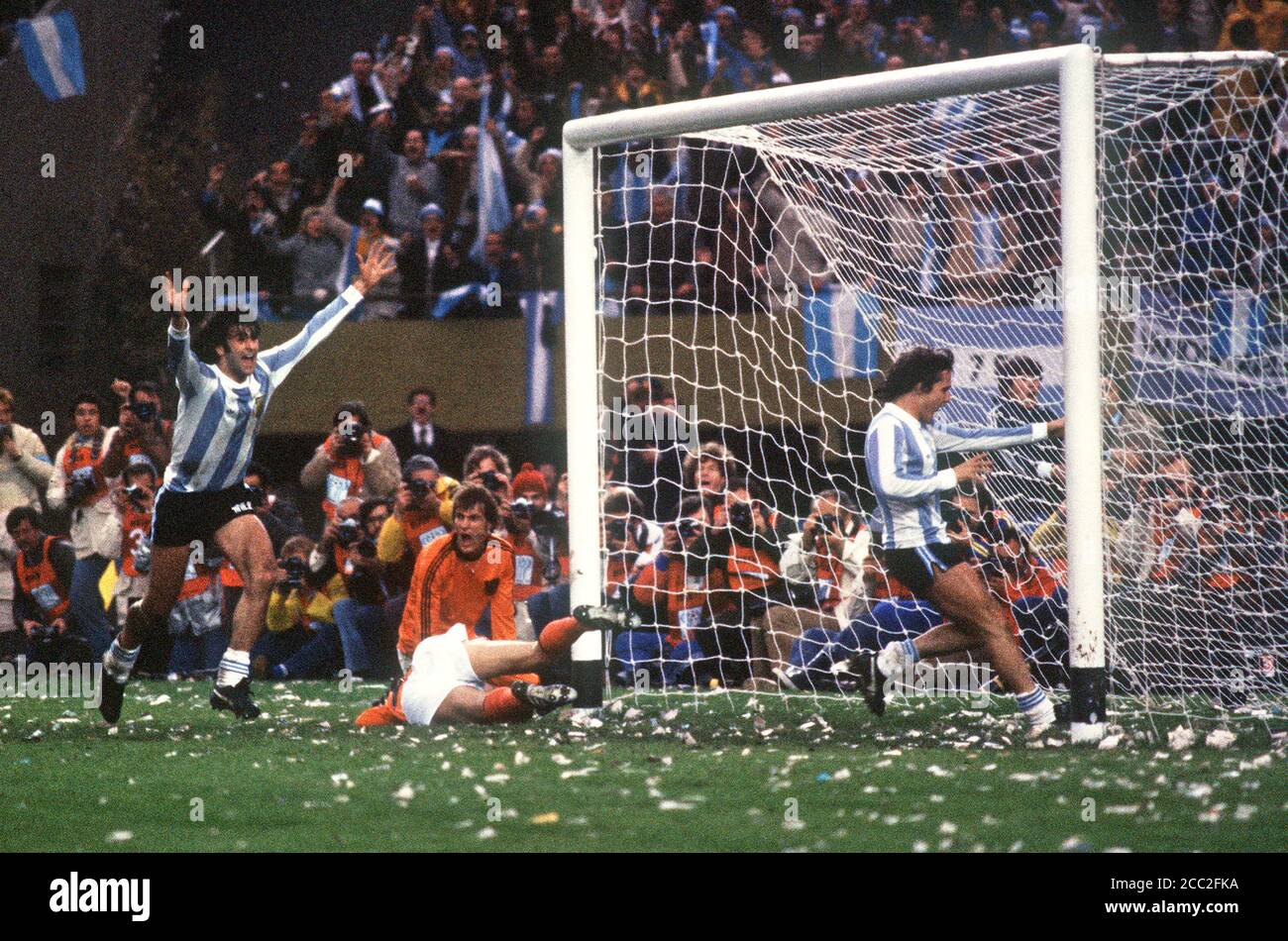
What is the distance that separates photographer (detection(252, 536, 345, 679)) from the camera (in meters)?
10.3

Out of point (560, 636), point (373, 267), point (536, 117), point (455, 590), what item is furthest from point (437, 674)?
point (536, 117)

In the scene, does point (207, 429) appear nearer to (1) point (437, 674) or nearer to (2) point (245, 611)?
(2) point (245, 611)

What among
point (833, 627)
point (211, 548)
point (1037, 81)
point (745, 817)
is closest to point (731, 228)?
point (833, 627)

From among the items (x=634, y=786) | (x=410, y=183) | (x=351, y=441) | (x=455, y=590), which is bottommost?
(x=634, y=786)

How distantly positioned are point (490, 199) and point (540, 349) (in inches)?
46.8

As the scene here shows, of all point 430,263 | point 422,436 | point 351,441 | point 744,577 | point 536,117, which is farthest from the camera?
point 536,117

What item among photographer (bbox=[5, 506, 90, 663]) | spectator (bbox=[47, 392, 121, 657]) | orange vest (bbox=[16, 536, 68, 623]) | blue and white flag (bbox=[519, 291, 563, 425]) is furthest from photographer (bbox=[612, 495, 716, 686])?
orange vest (bbox=[16, 536, 68, 623])

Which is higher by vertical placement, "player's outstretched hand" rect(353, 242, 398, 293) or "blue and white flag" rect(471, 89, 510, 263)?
"blue and white flag" rect(471, 89, 510, 263)

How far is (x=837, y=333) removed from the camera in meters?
9.91

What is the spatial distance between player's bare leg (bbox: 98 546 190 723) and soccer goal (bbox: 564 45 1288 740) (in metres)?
1.86

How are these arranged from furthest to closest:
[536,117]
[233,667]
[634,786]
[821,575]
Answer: [536,117] < [821,575] < [233,667] < [634,786]

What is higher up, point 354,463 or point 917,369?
point 917,369

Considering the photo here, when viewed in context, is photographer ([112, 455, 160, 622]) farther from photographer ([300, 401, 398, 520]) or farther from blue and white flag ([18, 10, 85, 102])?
blue and white flag ([18, 10, 85, 102])

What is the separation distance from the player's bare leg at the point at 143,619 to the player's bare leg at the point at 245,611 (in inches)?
9.7
